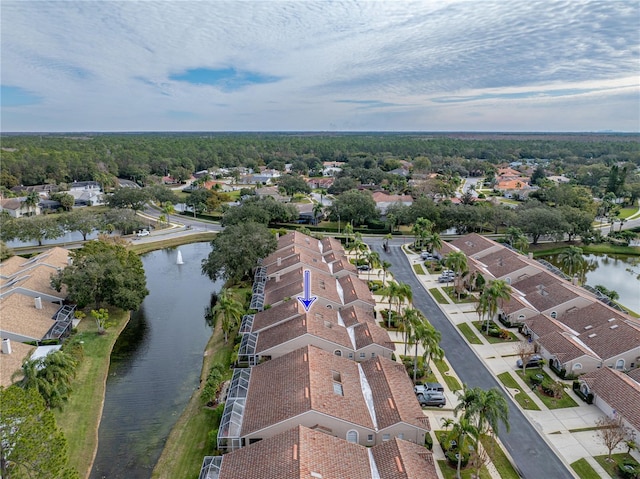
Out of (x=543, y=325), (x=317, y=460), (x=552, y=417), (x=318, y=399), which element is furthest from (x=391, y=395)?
(x=543, y=325)

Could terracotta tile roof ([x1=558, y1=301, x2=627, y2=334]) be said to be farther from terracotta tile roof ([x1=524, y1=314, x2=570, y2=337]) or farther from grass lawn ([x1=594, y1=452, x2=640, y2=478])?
grass lawn ([x1=594, y1=452, x2=640, y2=478])

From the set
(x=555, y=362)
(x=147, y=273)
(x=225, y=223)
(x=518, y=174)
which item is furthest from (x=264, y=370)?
(x=518, y=174)

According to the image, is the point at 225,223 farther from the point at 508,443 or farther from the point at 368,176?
the point at 368,176

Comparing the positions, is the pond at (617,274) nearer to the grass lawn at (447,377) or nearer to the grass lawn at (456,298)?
the grass lawn at (456,298)

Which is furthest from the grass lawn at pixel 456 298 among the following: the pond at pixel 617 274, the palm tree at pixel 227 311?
the palm tree at pixel 227 311

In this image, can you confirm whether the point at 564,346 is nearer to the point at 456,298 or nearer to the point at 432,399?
the point at 432,399

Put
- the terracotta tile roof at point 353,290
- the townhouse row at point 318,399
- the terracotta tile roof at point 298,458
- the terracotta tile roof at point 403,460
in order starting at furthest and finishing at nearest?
the terracotta tile roof at point 353,290 → the townhouse row at point 318,399 → the terracotta tile roof at point 403,460 → the terracotta tile roof at point 298,458
